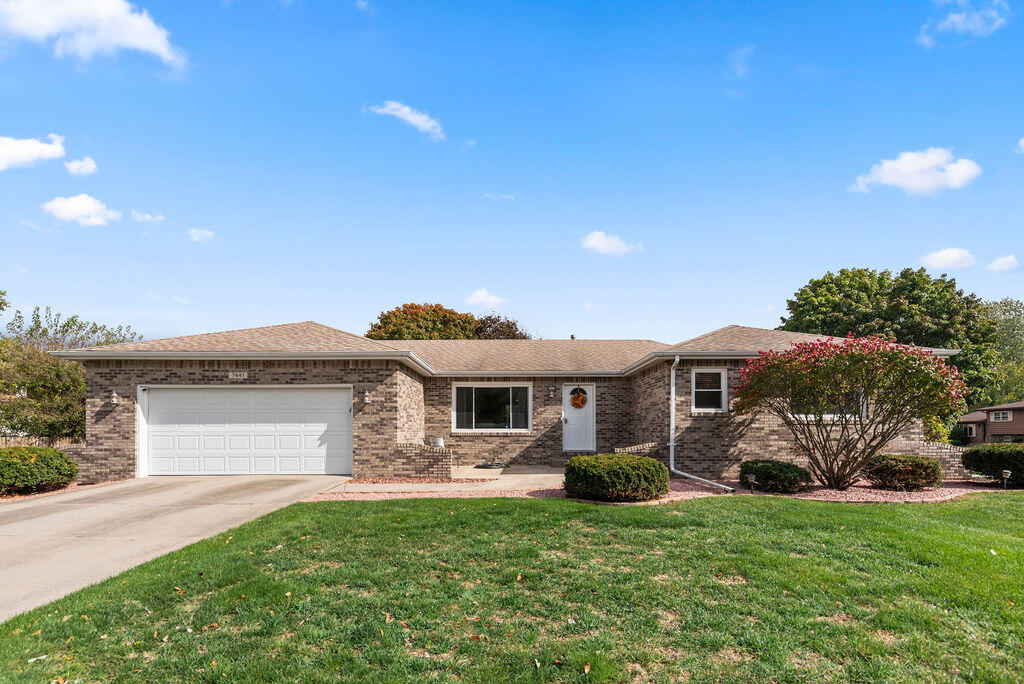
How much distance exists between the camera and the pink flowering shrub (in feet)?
32.1

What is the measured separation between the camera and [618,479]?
351 inches

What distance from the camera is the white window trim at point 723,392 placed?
42.9 ft

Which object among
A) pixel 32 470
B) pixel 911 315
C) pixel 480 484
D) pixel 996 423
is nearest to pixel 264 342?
pixel 32 470

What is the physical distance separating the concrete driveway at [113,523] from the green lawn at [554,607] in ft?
2.39

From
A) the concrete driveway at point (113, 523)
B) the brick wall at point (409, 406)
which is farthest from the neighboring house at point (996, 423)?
the concrete driveway at point (113, 523)

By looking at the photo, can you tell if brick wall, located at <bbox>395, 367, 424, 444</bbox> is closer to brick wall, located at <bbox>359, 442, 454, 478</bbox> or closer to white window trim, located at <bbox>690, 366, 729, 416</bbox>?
brick wall, located at <bbox>359, 442, 454, 478</bbox>

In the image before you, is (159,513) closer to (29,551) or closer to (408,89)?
(29,551)

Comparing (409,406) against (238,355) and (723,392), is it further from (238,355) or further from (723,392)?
(723,392)

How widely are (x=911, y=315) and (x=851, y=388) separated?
1802 centimetres

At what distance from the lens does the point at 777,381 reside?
1085 cm

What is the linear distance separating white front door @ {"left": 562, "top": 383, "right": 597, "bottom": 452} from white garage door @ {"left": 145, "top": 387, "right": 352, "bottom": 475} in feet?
22.0

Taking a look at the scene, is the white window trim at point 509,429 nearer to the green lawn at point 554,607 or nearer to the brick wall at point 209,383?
the brick wall at point 209,383

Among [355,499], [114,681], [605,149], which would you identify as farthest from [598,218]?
[114,681]

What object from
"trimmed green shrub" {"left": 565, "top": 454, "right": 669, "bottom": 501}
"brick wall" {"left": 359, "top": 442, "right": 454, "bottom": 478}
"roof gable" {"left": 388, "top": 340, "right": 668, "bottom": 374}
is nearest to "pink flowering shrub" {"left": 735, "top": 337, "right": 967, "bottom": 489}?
"trimmed green shrub" {"left": 565, "top": 454, "right": 669, "bottom": 501}
